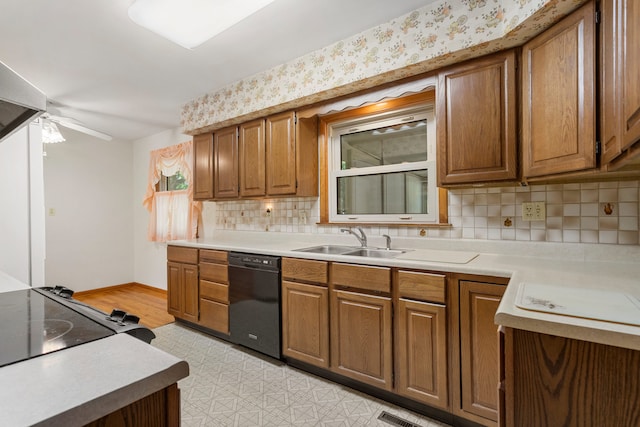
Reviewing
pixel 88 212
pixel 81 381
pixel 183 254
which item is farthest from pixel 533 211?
pixel 88 212

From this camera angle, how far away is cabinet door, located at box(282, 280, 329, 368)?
7.12ft

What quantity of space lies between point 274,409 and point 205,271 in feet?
4.92

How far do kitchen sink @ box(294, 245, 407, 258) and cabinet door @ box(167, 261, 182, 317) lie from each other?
1581 millimetres

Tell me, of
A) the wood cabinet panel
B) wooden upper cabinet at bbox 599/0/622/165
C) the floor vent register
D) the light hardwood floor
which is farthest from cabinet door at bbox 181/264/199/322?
wooden upper cabinet at bbox 599/0/622/165

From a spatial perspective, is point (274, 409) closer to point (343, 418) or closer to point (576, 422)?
point (343, 418)

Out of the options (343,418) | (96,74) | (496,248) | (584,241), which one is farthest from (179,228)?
(584,241)

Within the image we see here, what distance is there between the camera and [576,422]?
901 mm

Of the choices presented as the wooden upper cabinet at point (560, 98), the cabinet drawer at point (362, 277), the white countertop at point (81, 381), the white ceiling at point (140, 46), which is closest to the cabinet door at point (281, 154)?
the white ceiling at point (140, 46)

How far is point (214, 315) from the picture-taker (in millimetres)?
2908

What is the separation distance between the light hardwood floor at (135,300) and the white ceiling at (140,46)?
2.40 metres

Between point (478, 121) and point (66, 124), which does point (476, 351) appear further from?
point (66, 124)

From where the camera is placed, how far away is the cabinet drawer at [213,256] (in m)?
2.82

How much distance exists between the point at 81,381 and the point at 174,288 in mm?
2995

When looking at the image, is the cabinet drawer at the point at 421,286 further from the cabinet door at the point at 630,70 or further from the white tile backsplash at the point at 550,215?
the cabinet door at the point at 630,70
